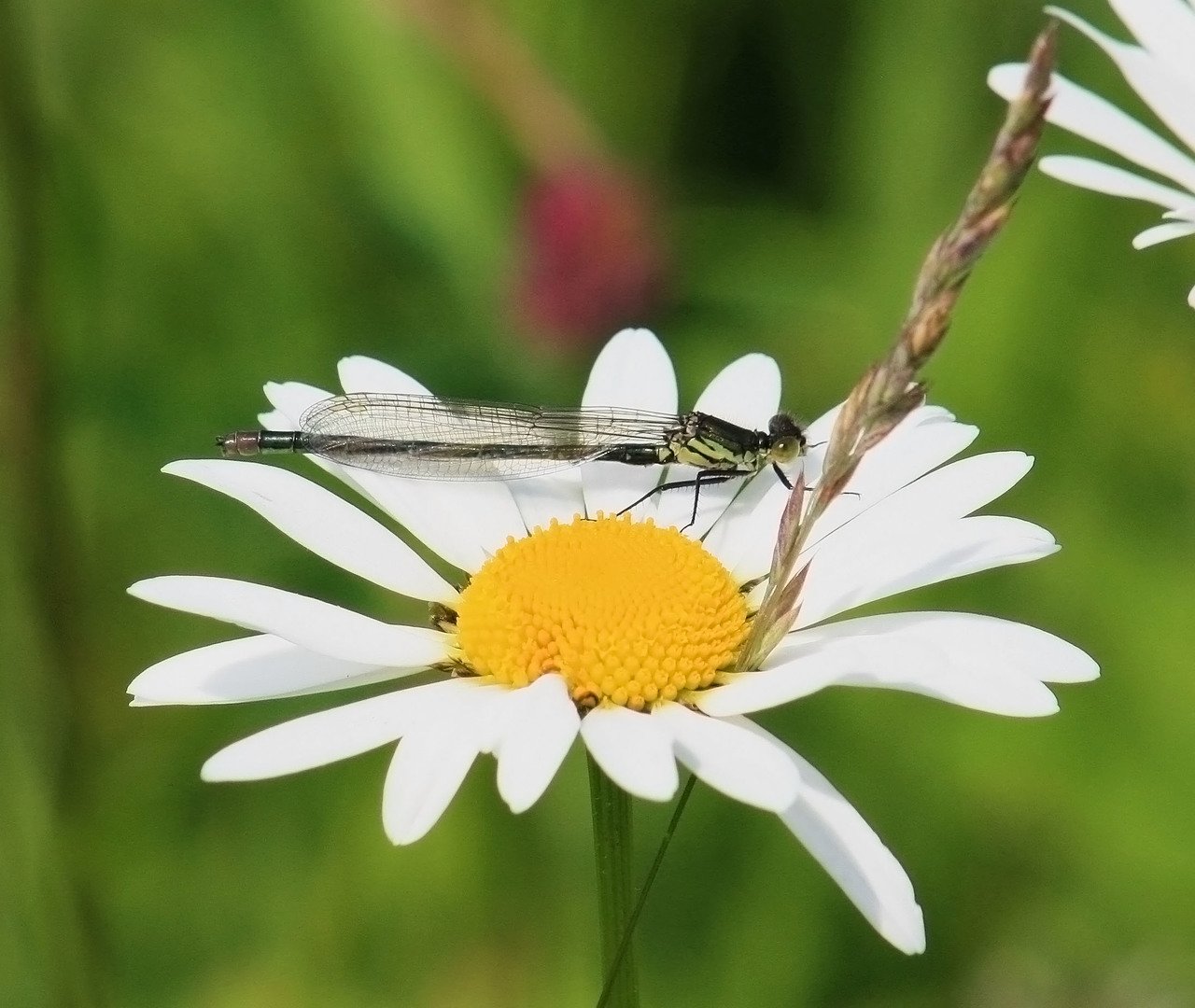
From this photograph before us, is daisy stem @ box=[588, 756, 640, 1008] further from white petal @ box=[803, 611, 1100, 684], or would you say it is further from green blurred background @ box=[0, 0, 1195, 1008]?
green blurred background @ box=[0, 0, 1195, 1008]

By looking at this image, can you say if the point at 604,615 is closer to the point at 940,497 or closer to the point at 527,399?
the point at 940,497

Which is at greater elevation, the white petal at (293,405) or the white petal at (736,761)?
the white petal at (293,405)

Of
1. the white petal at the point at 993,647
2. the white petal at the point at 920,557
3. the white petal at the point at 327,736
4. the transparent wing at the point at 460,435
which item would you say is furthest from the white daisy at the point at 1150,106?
the white petal at the point at 327,736

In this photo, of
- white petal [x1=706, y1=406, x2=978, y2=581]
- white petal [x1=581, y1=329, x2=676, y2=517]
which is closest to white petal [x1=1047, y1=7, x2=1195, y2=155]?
white petal [x1=706, y1=406, x2=978, y2=581]

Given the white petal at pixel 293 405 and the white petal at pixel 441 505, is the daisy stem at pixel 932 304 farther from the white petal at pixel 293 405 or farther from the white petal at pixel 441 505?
the white petal at pixel 293 405

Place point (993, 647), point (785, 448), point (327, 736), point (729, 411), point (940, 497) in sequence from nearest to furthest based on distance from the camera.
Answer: point (327, 736) < point (993, 647) < point (940, 497) < point (785, 448) < point (729, 411)

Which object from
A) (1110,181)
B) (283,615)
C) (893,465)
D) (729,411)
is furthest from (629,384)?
(283,615)
